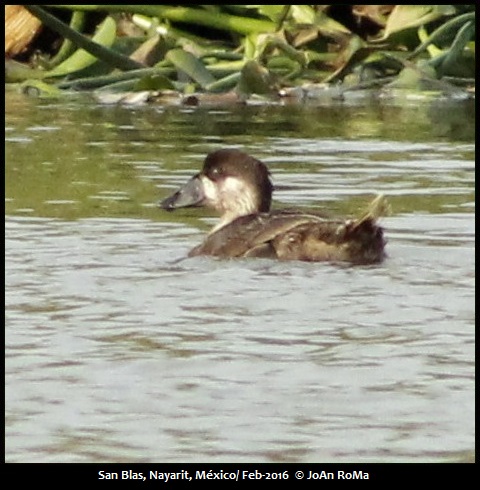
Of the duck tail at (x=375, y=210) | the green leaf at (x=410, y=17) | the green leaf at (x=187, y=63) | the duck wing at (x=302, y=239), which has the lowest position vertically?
the duck wing at (x=302, y=239)

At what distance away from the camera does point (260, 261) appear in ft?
25.8

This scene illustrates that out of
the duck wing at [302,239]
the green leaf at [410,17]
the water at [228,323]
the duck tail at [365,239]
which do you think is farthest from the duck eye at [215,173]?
the green leaf at [410,17]

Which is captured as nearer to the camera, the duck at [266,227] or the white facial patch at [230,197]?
the duck at [266,227]

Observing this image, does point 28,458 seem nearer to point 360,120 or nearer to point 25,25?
point 360,120

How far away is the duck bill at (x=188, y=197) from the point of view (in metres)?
8.78

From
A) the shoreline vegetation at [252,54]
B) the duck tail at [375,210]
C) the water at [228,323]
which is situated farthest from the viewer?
the shoreline vegetation at [252,54]

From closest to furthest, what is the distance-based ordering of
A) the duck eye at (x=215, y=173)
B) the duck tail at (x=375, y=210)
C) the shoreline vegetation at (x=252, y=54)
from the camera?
1. the duck tail at (x=375, y=210)
2. the duck eye at (x=215, y=173)
3. the shoreline vegetation at (x=252, y=54)

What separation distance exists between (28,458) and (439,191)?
513 cm

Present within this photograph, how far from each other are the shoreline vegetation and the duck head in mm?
5120

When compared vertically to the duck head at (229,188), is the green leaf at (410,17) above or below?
above

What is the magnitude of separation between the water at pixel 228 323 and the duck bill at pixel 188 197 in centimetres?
16

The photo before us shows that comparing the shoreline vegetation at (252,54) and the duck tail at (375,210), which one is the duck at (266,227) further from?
the shoreline vegetation at (252,54)

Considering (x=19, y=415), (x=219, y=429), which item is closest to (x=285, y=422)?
(x=219, y=429)

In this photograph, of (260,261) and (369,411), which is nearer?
(369,411)
